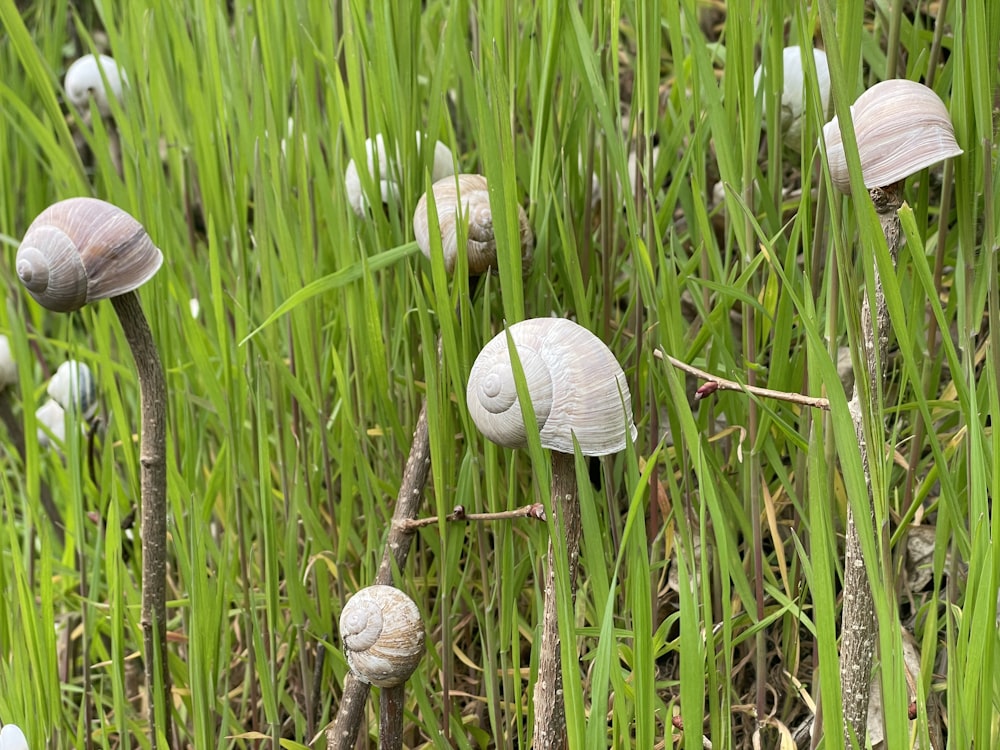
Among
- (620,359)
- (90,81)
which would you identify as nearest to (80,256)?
(620,359)

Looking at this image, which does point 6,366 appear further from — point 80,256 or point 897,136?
point 897,136

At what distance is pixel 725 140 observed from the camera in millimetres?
728

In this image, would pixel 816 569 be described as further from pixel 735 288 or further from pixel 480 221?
pixel 480 221

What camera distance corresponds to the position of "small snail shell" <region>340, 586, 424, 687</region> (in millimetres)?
742

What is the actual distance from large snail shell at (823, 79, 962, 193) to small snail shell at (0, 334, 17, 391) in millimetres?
1244

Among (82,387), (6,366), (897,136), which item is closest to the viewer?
(897,136)

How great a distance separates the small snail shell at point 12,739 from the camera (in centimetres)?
72

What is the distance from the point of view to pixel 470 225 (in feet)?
2.60

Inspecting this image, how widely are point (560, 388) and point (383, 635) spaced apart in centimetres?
25

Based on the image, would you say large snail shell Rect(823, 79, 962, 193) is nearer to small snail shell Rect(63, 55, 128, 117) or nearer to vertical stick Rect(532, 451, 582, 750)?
vertical stick Rect(532, 451, 582, 750)

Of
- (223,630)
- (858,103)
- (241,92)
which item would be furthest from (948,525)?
(241,92)

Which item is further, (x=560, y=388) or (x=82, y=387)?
(x=82, y=387)

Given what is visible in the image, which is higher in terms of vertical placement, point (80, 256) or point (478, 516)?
point (80, 256)

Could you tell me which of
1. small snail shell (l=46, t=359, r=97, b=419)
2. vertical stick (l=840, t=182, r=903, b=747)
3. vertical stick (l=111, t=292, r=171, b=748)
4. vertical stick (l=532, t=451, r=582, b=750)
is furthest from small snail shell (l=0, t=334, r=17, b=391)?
vertical stick (l=840, t=182, r=903, b=747)
